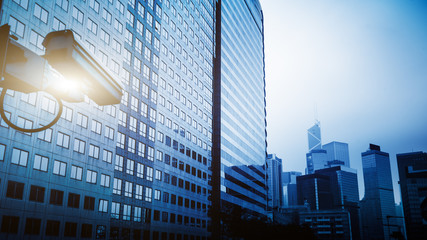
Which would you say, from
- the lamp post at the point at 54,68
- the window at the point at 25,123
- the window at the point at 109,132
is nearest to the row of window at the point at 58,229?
the window at the point at 25,123

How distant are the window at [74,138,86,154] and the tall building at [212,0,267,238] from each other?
117 feet

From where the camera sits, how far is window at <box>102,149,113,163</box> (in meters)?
50.7

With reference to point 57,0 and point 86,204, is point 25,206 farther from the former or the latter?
point 57,0

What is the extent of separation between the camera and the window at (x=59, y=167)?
42438 millimetres

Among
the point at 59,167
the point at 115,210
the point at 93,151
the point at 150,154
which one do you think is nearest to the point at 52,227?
the point at 59,167

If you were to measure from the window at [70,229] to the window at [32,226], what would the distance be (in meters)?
3.72

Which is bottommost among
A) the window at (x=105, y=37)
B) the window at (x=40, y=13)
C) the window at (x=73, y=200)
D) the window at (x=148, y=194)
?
the window at (x=73, y=200)

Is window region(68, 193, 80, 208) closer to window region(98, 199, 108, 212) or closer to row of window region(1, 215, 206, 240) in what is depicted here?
row of window region(1, 215, 206, 240)

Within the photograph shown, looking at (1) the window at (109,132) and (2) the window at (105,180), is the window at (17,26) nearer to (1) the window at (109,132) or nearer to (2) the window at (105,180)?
(1) the window at (109,132)

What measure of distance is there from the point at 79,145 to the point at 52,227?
33.1 ft

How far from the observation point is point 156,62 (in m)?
68.1

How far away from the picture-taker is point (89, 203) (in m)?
46.9

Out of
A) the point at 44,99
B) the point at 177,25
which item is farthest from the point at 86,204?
the point at 177,25

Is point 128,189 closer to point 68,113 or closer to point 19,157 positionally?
point 68,113
